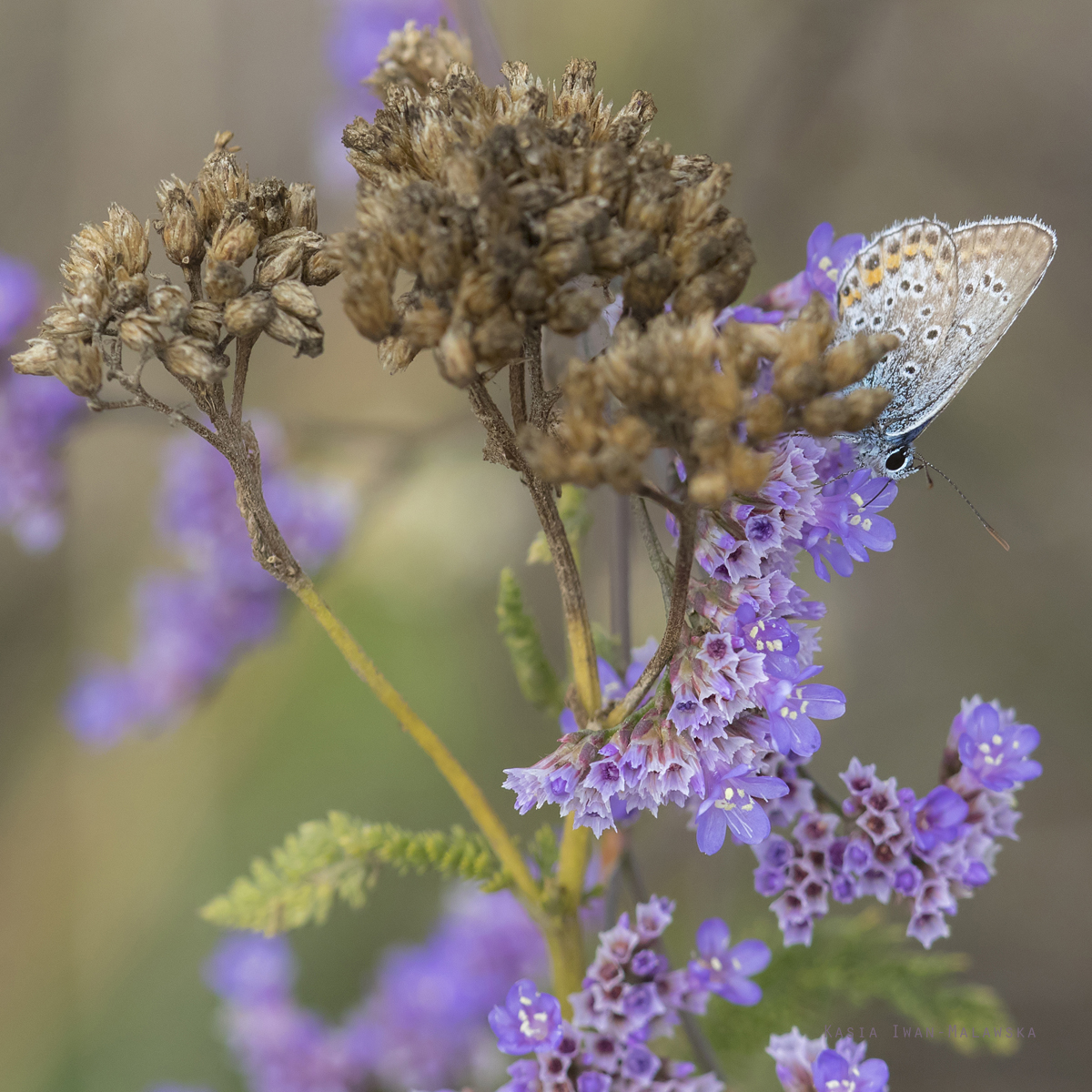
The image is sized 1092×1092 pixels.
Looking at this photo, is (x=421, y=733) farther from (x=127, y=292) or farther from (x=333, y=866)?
(x=127, y=292)

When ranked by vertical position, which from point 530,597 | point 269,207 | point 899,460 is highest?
point 530,597

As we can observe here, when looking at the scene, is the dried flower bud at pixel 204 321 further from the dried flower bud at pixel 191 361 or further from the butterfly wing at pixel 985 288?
the butterfly wing at pixel 985 288

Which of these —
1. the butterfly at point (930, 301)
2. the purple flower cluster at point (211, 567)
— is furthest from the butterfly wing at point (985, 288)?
Result: the purple flower cluster at point (211, 567)

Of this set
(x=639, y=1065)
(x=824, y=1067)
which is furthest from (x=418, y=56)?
(x=824, y=1067)

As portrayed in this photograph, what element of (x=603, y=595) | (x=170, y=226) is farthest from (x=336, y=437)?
(x=170, y=226)

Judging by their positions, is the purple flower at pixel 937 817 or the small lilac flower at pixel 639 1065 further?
the purple flower at pixel 937 817

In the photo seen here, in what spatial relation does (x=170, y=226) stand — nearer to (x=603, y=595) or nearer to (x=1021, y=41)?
(x=603, y=595)

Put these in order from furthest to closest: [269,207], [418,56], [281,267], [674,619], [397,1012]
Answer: [397,1012]
[418,56]
[269,207]
[281,267]
[674,619]
